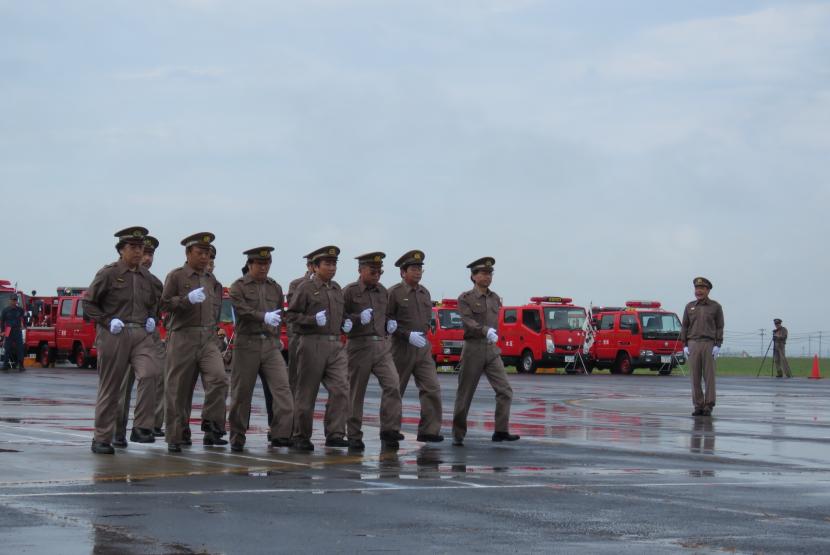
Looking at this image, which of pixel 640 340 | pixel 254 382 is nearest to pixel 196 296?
pixel 254 382

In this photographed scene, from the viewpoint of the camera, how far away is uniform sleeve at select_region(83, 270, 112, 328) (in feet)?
44.5

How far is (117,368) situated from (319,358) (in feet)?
6.86

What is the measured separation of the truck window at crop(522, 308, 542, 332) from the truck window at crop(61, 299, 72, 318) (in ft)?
43.8

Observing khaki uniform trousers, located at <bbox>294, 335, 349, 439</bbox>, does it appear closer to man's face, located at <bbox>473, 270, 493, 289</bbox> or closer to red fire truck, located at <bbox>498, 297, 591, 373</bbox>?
man's face, located at <bbox>473, 270, 493, 289</bbox>

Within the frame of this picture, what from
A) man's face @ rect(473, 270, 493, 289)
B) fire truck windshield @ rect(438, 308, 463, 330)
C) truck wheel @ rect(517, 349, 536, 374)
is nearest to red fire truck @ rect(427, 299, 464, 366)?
fire truck windshield @ rect(438, 308, 463, 330)

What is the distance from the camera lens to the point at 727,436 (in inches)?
665

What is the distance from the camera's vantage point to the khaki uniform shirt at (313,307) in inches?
577

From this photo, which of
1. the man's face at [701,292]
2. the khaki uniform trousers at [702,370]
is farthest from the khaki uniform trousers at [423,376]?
the man's face at [701,292]

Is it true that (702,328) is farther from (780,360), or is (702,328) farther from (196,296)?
(780,360)

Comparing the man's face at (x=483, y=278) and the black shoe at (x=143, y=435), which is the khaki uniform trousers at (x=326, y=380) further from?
the man's face at (x=483, y=278)

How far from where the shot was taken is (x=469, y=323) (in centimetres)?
1597

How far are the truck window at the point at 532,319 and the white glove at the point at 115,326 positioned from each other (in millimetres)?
31198

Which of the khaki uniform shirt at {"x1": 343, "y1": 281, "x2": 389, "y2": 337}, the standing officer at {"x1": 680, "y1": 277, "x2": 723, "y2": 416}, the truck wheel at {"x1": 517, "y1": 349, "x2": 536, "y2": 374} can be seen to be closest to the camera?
the khaki uniform shirt at {"x1": 343, "y1": 281, "x2": 389, "y2": 337}

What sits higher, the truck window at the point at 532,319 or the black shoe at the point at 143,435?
the truck window at the point at 532,319
